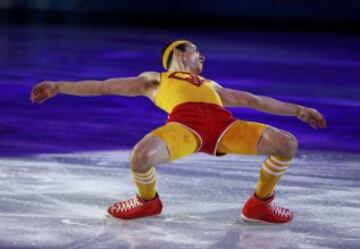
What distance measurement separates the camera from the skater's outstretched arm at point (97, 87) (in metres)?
6.10

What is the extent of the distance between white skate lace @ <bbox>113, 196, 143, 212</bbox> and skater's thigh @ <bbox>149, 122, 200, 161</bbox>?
404 mm

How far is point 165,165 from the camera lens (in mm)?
8164

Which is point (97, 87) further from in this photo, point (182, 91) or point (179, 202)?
point (179, 202)

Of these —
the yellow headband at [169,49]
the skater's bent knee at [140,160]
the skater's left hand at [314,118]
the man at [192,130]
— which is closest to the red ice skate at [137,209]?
the man at [192,130]

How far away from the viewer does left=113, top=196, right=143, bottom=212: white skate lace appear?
631 centimetres

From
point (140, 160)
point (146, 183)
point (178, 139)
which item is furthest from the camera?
point (146, 183)

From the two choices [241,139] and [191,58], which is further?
[191,58]

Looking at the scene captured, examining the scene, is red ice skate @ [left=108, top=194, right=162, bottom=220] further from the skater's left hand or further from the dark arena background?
the skater's left hand

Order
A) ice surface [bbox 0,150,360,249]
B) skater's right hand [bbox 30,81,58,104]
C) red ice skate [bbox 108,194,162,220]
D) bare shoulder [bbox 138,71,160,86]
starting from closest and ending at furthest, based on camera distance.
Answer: ice surface [bbox 0,150,360,249], skater's right hand [bbox 30,81,58,104], red ice skate [bbox 108,194,162,220], bare shoulder [bbox 138,71,160,86]

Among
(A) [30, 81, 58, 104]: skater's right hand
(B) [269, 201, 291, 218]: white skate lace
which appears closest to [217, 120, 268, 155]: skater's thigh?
(B) [269, 201, 291, 218]: white skate lace

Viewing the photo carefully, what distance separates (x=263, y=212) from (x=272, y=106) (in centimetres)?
62

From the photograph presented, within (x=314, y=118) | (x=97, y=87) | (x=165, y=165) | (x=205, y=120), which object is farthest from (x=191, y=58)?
(x=165, y=165)

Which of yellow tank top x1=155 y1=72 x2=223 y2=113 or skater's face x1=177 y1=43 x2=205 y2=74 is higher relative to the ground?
skater's face x1=177 y1=43 x2=205 y2=74

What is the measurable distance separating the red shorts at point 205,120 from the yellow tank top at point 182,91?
0.04 m
